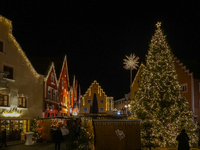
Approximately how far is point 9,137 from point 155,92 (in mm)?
14462

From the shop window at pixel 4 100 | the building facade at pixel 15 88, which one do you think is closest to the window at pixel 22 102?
the building facade at pixel 15 88

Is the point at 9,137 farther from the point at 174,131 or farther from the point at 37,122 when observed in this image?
the point at 174,131

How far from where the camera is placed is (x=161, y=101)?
20547mm

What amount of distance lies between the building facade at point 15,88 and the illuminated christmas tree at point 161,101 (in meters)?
12.0

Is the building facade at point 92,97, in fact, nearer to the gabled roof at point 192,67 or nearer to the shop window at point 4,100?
the gabled roof at point 192,67

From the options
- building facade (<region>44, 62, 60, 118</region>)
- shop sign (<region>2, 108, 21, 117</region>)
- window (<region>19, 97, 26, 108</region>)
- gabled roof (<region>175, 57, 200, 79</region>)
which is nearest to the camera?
shop sign (<region>2, 108, 21, 117</region>)

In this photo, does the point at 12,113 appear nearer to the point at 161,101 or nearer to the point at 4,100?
the point at 4,100

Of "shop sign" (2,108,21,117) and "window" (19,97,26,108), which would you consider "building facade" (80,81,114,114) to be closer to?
"window" (19,97,26,108)

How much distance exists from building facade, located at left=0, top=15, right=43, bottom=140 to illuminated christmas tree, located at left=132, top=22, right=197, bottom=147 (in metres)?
12.0

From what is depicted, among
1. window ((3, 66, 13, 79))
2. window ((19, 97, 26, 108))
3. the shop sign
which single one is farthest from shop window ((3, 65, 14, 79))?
the shop sign

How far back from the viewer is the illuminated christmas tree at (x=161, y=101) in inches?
776

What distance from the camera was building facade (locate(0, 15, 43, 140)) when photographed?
25031 millimetres

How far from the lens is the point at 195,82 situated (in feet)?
120

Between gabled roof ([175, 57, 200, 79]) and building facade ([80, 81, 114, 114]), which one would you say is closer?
gabled roof ([175, 57, 200, 79])
